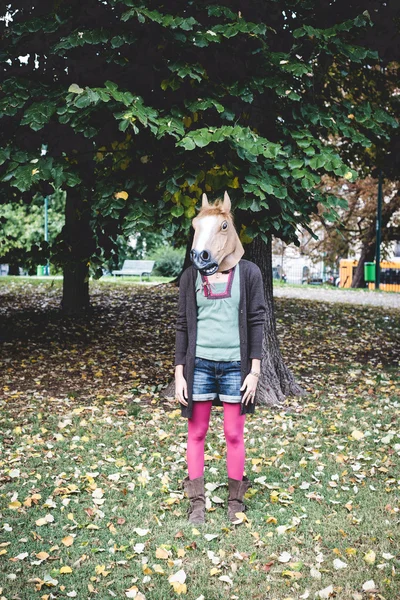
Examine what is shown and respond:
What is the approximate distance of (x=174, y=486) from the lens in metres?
5.36

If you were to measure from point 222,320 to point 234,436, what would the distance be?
0.81m

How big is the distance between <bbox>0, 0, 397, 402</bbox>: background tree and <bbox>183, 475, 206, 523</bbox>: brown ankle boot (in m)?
2.66

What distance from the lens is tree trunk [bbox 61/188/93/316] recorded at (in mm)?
8383

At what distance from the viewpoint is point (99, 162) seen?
7.59 meters

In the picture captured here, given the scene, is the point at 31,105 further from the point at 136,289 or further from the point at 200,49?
the point at 136,289

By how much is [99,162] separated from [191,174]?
1.56 meters

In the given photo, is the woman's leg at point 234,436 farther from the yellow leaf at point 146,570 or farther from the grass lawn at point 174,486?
the yellow leaf at point 146,570

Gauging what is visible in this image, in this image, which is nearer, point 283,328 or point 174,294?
point 283,328

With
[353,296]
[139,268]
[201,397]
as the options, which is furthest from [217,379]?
A: [139,268]

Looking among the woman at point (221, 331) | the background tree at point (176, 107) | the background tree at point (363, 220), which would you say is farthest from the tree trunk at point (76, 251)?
the background tree at point (363, 220)

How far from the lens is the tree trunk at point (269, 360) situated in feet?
26.3

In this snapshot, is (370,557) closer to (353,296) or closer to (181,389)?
(181,389)

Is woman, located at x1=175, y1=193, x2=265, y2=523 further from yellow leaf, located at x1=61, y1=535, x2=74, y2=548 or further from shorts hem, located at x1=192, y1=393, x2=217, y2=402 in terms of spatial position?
yellow leaf, located at x1=61, y1=535, x2=74, y2=548

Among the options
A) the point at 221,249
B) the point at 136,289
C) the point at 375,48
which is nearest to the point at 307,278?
the point at 136,289
